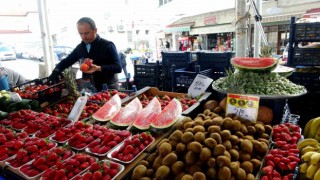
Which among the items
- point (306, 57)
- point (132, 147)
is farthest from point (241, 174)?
point (306, 57)

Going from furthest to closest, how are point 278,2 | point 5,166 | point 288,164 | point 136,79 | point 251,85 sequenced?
1. point 278,2
2. point 136,79
3. point 251,85
4. point 5,166
5. point 288,164

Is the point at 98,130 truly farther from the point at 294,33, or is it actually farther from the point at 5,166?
the point at 294,33

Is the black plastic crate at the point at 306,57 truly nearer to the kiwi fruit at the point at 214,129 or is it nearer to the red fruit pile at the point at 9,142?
the kiwi fruit at the point at 214,129

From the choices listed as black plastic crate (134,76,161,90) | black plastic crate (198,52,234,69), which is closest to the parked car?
black plastic crate (134,76,161,90)

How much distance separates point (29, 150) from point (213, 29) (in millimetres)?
13064

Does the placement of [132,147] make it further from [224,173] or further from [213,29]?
[213,29]

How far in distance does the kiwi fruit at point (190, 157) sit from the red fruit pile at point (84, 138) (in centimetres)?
75

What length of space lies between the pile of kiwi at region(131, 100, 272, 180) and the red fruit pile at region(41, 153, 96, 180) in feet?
1.05

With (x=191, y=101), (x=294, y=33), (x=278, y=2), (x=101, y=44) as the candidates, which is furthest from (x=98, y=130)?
(x=278, y=2)

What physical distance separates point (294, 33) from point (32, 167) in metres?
3.41

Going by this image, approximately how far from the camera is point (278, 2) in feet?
35.9

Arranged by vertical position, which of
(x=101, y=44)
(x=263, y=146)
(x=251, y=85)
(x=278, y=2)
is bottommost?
(x=263, y=146)

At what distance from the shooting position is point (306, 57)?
340cm

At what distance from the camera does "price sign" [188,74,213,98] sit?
262cm
